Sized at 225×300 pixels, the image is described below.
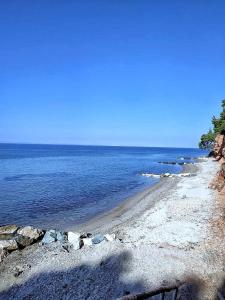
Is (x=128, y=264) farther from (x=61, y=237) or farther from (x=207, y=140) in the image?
(x=207, y=140)

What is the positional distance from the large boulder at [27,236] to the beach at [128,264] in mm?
506

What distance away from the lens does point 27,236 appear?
20453 millimetres

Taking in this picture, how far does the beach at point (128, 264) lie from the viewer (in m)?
14.3

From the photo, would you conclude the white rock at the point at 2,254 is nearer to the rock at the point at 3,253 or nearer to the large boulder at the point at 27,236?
the rock at the point at 3,253

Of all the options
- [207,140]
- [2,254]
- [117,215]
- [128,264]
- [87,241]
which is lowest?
[117,215]

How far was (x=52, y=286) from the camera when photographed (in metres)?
14.8

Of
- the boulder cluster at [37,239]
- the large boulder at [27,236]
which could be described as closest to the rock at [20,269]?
the boulder cluster at [37,239]

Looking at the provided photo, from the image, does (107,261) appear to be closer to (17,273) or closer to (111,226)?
(17,273)

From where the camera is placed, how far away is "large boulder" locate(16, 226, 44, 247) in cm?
1997

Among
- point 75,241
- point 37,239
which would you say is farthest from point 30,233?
point 75,241

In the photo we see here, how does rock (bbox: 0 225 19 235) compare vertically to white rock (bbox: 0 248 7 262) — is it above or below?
above

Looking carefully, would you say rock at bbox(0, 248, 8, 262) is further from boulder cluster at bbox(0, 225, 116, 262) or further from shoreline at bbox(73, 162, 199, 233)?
shoreline at bbox(73, 162, 199, 233)

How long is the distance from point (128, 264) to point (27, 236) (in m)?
7.71

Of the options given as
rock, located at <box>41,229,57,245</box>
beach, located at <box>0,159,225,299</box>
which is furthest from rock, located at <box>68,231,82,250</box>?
rock, located at <box>41,229,57,245</box>
